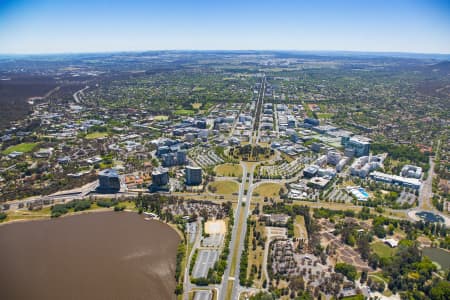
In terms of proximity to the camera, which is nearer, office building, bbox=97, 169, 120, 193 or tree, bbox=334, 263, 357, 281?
tree, bbox=334, 263, 357, 281

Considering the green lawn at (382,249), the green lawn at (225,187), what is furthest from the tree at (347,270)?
the green lawn at (225,187)

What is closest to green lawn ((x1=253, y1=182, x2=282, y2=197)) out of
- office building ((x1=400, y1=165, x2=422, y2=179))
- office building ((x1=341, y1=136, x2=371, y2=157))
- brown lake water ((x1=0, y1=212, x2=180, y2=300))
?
brown lake water ((x1=0, y1=212, x2=180, y2=300))

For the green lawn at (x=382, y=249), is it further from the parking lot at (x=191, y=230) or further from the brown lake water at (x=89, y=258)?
the brown lake water at (x=89, y=258)

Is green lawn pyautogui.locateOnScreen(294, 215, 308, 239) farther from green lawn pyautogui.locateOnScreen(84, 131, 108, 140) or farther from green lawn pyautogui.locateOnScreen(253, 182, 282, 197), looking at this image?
green lawn pyautogui.locateOnScreen(84, 131, 108, 140)

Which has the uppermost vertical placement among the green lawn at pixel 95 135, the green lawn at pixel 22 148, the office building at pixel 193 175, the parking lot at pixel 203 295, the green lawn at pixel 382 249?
the office building at pixel 193 175

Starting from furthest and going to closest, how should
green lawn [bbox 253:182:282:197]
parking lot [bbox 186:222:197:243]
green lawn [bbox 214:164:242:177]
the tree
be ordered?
green lawn [bbox 214:164:242:177] < green lawn [bbox 253:182:282:197] < parking lot [bbox 186:222:197:243] < the tree

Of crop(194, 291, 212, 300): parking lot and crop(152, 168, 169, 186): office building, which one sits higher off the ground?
crop(152, 168, 169, 186): office building

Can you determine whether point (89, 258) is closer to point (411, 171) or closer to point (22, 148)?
point (22, 148)
